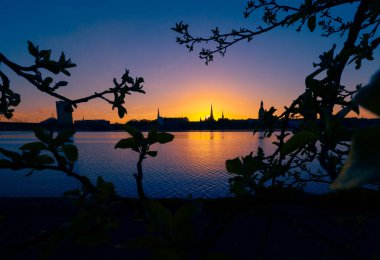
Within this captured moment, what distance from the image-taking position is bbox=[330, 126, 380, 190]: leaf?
271 millimetres

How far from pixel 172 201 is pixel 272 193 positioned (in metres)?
0.38

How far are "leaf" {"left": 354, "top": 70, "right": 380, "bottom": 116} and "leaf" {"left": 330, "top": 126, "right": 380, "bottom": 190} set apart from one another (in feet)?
0.19

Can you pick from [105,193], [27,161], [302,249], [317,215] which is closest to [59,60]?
[27,161]

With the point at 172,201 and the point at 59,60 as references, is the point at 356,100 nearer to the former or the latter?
the point at 172,201

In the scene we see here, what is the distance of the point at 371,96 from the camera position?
25 cm

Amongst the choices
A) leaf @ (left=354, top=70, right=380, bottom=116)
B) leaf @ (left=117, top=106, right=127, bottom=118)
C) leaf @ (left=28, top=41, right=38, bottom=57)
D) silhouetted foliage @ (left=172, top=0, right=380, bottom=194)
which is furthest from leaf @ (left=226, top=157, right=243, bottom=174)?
leaf @ (left=28, top=41, right=38, bottom=57)

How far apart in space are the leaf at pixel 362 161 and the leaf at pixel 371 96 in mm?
57

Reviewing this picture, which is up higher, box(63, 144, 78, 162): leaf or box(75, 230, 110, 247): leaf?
box(63, 144, 78, 162): leaf

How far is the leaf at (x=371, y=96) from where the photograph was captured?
0.24 metres

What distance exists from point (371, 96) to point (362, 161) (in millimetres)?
86

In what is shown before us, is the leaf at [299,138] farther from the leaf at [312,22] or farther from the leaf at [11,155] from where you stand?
the leaf at [312,22]

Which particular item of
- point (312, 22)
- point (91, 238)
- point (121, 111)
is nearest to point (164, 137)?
point (91, 238)

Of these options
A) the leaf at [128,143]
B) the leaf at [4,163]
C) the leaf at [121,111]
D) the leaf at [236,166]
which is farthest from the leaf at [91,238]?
the leaf at [121,111]

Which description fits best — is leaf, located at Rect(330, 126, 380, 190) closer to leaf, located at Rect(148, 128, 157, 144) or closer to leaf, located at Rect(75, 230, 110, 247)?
leaf, located at Rect(75, 230, 110, 247)
